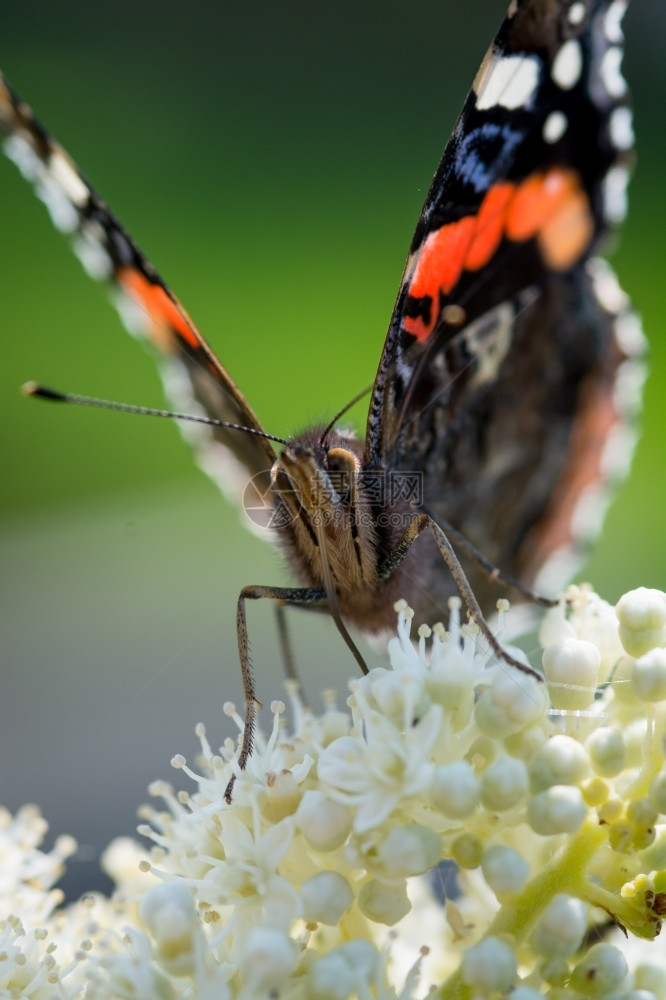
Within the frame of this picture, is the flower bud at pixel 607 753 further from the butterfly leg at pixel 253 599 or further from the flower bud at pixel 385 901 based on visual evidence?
the butterfly leg at pixel 253 599

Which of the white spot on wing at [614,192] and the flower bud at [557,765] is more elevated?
the white spot on wing at [614,192]

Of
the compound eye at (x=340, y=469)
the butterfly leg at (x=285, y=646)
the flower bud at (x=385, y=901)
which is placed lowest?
the flower bud at (x=385, y=901)

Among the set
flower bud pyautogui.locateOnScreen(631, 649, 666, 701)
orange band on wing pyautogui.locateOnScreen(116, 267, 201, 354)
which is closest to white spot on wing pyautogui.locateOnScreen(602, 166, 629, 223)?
orange band on wing pyautogui.locateOnScreen(116, 267, 201, 354)

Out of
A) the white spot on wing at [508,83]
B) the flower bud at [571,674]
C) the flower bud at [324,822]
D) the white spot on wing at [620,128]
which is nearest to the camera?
the flower bud at [324,822]

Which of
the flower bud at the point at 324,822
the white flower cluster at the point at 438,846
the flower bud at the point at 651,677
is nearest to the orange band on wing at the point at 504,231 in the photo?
the white flower cluster at the point at 438,846

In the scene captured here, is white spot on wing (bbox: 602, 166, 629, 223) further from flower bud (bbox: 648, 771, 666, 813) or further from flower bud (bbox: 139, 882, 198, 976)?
flower bud (bbox: 139, 882, 198, 976)

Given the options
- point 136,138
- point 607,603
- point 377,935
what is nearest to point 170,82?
point 136,138

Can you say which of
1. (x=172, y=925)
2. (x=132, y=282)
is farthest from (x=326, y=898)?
(x=132, y=282)
